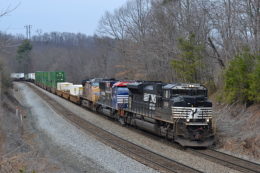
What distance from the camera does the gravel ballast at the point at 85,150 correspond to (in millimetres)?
13086

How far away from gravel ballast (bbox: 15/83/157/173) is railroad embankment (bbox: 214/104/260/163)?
480 centimetres

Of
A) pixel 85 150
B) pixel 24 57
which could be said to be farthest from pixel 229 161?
pixel 24 57

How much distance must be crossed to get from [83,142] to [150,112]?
4.01 metres

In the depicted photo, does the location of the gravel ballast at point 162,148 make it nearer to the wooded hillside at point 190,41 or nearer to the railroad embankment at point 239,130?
the railroad embankment at point 239,130

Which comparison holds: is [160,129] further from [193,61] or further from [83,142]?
[193,61]

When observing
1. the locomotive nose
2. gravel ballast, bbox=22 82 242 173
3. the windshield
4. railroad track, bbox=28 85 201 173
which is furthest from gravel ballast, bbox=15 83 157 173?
the windshield

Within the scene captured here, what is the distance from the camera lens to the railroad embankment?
603 inches

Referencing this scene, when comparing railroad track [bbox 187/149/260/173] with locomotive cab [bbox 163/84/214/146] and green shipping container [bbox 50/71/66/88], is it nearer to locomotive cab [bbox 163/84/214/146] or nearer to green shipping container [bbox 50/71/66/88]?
locomotive cab [bbox 163/84/214/146]

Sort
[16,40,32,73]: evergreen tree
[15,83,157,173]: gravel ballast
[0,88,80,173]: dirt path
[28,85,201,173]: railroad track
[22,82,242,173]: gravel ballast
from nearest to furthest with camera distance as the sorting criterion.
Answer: [0,88,80,173]: dirt path → [28,85,201,173]: railroad track → [22,82,242,173]: gravel ballast → [15,83,157,173]: gravel ballast → [16,40,32,73]: evergreen tree

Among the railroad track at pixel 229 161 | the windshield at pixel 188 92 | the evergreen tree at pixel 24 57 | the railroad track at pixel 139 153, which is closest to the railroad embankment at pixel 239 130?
the railroad track at pixel 229 161

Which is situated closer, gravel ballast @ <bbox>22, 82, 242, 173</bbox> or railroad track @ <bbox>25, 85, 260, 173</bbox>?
railroad track @ <bbox>25, 85, 260, 173</bbox>

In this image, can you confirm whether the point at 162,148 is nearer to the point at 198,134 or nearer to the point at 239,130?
the point at 198,134

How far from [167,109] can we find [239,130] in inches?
154

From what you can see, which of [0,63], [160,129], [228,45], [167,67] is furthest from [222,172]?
[167,67]
